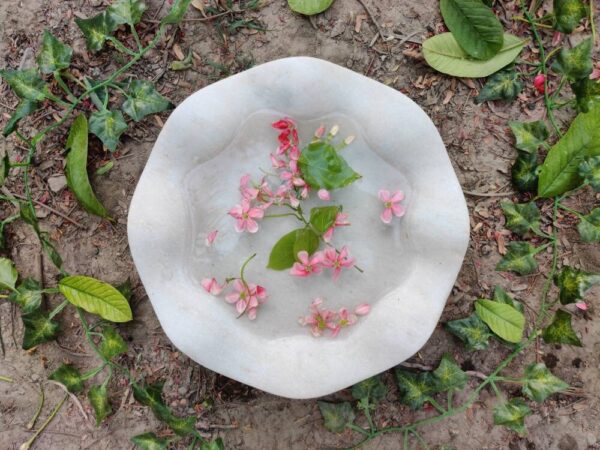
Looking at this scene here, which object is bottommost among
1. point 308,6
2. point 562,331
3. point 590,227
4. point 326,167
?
point 562,331

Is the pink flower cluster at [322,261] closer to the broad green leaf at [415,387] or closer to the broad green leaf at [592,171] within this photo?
the broad green leaf at [415,387]

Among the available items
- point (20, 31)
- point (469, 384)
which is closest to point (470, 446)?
point (469, 384)

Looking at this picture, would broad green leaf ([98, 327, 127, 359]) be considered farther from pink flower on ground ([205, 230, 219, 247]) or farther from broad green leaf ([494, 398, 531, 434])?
broad green leaf ([494, 398, 531, 434])

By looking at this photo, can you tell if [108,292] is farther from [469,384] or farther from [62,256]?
[469,384]

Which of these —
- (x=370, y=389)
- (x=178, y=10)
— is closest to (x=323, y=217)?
(x=370, y=389)

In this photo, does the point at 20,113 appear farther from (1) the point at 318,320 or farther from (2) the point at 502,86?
(2) the point at 502,86

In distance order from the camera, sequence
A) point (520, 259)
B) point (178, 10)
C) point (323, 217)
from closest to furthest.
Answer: point (323, 217)
point (178, 10)
point (520, 259)

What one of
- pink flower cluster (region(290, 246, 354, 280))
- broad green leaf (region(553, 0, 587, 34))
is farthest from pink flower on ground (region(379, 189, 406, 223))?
broad green leaf (region(553, 0, 587, 34))

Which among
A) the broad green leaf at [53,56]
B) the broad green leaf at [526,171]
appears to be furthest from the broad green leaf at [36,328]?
the broad green leaf at [526,171]
